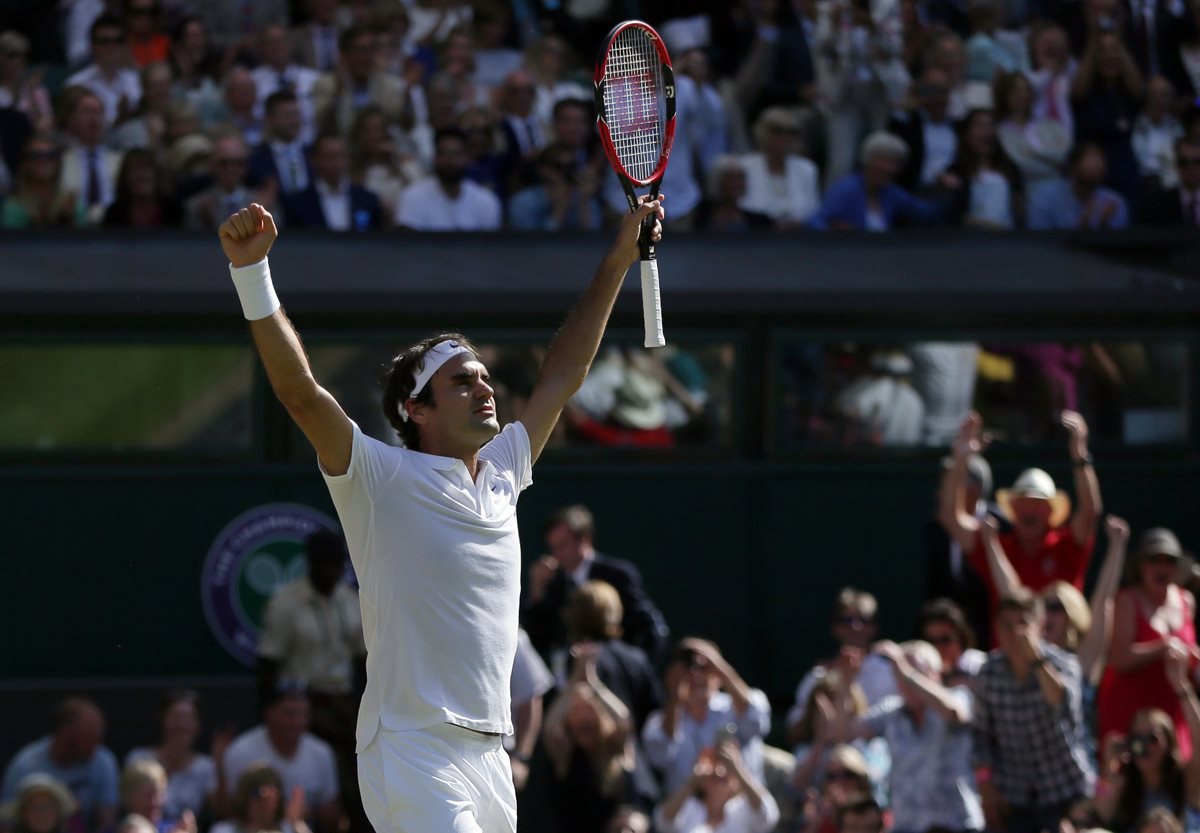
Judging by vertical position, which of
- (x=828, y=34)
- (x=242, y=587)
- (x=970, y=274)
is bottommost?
(x=242, y=587)

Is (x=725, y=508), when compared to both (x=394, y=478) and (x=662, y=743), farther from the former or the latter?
(x=394, y=478)

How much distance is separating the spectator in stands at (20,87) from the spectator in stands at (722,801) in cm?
547

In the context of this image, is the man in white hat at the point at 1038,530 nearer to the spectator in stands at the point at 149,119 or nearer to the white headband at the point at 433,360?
the spectator in stands at the point at 149,119

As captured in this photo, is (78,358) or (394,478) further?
(78,358)

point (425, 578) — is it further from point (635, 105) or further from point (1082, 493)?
point (1082, 493)

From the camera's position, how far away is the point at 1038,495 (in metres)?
10.4

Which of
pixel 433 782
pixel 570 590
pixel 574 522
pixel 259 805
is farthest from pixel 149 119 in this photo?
pixel 433 782

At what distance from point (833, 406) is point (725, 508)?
79 cm

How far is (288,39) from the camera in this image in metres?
13.2

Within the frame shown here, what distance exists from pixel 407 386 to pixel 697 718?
180 inches

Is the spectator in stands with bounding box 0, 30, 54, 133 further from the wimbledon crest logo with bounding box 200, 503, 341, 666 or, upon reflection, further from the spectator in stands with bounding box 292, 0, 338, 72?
the wimbledon crest logo with bounding box 200, 503, 341, 666

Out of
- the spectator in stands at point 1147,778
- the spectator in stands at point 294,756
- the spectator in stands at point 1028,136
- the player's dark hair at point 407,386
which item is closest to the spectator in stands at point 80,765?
the spectator in stands at point 294,756

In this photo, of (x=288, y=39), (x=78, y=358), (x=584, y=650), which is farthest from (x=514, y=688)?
(x=288, y=39)

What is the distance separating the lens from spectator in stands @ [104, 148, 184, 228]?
39.1 ft
